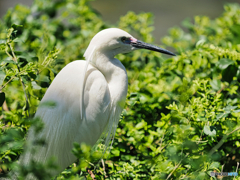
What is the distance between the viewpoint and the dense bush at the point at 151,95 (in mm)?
1264

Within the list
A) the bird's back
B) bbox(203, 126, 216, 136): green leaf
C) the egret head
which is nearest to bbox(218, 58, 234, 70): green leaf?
bbox(203, 126, 216, 136): green leaf

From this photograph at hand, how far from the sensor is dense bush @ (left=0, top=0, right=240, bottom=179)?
1.26 metres

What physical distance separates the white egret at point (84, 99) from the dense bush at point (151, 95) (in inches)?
4.4

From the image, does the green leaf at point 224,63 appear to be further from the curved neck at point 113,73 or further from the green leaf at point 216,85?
the curved neck at point 113,73

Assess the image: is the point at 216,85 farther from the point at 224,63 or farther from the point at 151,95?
the point at 151,95

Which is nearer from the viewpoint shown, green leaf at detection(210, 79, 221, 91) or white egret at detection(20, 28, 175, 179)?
white egret at detection(20, 28, 175, 179)

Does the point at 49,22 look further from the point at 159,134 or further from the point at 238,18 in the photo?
the point at 238,18

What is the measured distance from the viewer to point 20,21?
250 centimetres

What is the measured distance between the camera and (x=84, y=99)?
137 centimetres

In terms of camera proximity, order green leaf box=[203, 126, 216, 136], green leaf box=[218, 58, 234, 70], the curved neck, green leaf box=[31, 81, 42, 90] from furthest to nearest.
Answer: green leaf box=[218, 58, 234, 70], green leaf box=[31, 81, 42, 90], the curved neck, green leaf box=[203, 126, 216, 136]

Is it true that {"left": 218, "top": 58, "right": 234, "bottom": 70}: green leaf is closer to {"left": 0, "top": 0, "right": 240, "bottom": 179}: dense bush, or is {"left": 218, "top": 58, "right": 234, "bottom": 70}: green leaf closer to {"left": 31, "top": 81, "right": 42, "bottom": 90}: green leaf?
{"left": 0, "top": 0, "right": 240, "bottom": 179}: dense bush

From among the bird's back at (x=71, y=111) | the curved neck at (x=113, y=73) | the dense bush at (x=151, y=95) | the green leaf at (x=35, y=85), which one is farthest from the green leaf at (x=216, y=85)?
the green leaf at (x=35, y=85)

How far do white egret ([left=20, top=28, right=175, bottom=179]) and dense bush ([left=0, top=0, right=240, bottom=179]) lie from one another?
0.11 meters

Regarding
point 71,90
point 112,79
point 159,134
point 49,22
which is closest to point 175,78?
point 159,134
